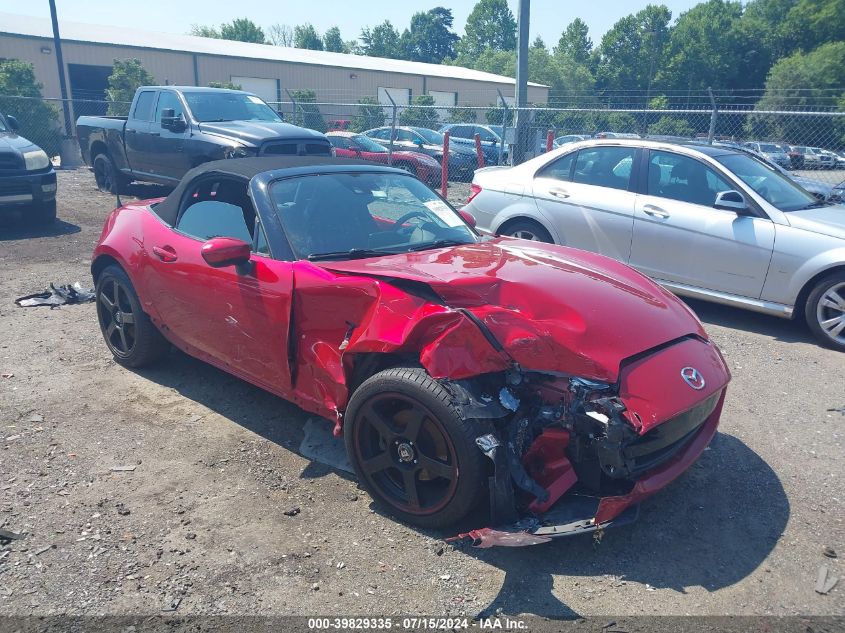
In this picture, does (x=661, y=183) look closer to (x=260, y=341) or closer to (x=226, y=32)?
(x=260, y=341)

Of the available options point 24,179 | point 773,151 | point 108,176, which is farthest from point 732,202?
point 773,151

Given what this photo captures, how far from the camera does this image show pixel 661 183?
22.2 ft

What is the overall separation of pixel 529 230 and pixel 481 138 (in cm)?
1241

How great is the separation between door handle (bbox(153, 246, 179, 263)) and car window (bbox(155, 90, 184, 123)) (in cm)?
731

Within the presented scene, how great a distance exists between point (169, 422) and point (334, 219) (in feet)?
5.46

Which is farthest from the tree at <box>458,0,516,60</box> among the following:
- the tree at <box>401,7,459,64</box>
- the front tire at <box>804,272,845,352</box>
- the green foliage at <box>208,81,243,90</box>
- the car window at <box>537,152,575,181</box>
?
the front tire at <box>804,272,845,352</box>

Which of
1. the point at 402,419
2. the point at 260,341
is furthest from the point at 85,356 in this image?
the point at 402,419

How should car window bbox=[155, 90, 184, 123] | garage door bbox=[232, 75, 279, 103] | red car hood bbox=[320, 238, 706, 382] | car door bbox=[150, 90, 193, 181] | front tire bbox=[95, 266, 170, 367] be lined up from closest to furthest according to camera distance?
red car hood bbox=[320, 238, 706, 382]
front tire bbox=[95, 266, 170, 367]
car door bbox=[150, 90, 193, 181]
car window bbox=[155, 90, 184, 123]
garage door bbox=[232, 75, 279, 103]

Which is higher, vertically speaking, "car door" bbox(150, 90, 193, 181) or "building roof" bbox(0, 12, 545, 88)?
"building roof" bbox(0, 12, 545, 88)

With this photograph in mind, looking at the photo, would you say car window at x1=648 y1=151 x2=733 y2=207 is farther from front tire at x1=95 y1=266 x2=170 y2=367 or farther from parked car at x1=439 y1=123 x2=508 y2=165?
parked car at x1=439 y1=123 x2=508 y2=165

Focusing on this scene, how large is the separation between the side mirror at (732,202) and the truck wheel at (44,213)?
30.8 ft

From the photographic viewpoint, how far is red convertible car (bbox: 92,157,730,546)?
290cm

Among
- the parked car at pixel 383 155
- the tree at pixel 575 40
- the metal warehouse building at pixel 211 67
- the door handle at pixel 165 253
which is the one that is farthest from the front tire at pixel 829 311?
the tree at pixel 575 40

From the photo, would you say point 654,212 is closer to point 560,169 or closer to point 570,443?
point 560,169
